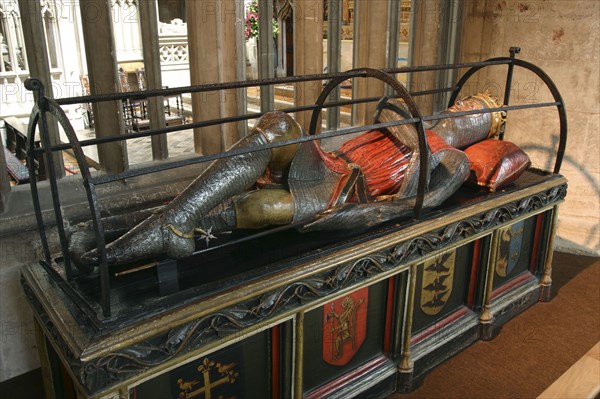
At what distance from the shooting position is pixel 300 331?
6.41 ft

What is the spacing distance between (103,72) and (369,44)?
1.98 m

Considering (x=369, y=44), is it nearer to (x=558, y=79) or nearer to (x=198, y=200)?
(x=558, y=79)

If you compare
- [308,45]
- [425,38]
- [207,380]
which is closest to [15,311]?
[207,380]

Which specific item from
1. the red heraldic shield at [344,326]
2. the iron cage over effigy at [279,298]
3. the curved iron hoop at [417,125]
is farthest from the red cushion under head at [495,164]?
the red heraldic shield at [344,326]

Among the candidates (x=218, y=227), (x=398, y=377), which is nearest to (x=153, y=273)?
(x=218, y=227)

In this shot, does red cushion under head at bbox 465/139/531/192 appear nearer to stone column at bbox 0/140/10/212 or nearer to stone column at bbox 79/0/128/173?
stone column at bbox 79/0/128/173

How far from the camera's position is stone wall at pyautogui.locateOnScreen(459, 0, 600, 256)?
374cm

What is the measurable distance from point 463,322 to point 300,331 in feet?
3.75

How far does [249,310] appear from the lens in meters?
1.76

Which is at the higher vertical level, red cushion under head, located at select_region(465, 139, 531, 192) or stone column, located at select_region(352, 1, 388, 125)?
stone column, located at select_region(352, 1, 388, 125)

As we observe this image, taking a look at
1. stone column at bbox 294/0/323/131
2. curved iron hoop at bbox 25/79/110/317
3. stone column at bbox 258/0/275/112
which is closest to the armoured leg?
curved iron hoop at bbox 25/79/110/317

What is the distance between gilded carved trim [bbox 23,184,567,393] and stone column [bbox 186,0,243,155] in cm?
143

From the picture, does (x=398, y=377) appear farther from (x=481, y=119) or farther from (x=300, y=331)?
(x=481, y=119)

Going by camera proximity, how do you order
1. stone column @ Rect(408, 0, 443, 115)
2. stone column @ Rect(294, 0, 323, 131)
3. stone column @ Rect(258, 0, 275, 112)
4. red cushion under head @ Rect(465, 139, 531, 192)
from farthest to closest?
1. stone column @ Rect(408, 0, 443, 115)
2. stone column @ Rect(294, 0, 323, 131)
3. stone column @ Rect(258, 0, 275, 112)
4. red cushion under head @ Rect(465, 139, 531, 192)
